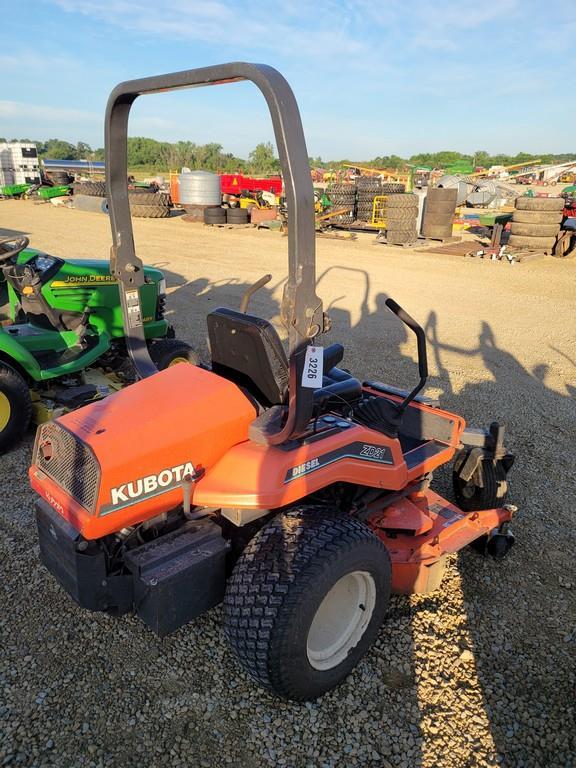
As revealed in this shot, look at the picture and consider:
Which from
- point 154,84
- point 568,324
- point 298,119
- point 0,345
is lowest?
point 568,324

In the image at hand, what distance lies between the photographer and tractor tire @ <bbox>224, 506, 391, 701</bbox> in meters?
2.01

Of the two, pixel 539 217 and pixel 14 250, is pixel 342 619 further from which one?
pixel 539 217

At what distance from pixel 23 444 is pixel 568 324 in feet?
25.1

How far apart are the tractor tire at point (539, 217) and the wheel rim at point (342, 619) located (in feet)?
45.2

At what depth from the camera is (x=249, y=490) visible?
210 centimetres

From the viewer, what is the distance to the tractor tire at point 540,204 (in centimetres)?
1352

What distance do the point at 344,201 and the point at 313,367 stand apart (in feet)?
59.6

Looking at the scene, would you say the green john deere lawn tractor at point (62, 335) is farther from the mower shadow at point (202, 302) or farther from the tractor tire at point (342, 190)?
the tractor tire at point (342, 190)

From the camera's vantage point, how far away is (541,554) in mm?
3262

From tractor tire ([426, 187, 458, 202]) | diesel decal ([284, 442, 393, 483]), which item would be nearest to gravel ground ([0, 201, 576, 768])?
diesel decal ([284, 442, 393, 483])

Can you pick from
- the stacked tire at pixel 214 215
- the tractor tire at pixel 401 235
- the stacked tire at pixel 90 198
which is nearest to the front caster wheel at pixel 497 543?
the tractor tire at pixel 401 235

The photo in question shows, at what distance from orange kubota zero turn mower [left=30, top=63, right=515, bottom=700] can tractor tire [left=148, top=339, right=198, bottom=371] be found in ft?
7.52

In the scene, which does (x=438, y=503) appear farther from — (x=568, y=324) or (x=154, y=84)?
(x=568, y=324)

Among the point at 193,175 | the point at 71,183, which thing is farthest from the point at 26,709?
the point at 71,183
